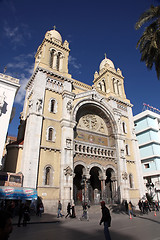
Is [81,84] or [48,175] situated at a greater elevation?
[81,84]

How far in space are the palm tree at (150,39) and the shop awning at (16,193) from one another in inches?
622

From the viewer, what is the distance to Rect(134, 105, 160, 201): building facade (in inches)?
1377

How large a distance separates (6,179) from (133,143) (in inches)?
854

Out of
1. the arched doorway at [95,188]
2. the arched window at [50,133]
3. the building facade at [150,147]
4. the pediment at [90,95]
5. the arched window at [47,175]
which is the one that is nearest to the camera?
the arched window at [47,175]

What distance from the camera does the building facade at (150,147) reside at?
115 ft

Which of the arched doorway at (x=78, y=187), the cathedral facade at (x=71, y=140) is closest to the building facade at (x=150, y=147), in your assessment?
the cathedral facade at (x=71, y=140)

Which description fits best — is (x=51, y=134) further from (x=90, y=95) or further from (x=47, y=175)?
→ (x=90, y=95)

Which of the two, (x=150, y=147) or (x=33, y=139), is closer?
(x=33, y=139)

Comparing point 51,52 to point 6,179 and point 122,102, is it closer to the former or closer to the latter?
point 122,102

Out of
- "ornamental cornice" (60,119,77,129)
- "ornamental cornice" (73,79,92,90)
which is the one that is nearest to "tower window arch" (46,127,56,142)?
"ornamental cornice" (60,119,77,129)

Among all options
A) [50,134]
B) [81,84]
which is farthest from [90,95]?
[50,134]

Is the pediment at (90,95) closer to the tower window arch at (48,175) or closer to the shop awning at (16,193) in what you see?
the tower window arch at (48,175)

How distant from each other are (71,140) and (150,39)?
13967 millimetres

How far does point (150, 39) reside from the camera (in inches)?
577
